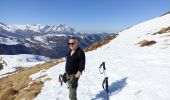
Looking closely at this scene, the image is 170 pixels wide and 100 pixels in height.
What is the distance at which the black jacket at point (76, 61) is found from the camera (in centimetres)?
1240

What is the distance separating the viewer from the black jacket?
40.7 feet

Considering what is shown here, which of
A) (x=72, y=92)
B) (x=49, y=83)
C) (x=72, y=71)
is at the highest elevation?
(x=72, y=71)

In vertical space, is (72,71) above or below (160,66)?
above

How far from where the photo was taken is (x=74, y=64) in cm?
1270

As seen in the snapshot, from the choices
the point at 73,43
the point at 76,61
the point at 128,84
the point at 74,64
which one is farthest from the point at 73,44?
the point at 128,84

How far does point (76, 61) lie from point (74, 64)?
0.17 meters

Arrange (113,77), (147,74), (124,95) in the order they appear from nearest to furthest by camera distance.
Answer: (124,95), (147,74), (113,77)

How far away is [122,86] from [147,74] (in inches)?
93.8

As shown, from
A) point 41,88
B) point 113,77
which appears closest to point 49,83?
point 41,88

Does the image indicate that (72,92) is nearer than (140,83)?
Yes

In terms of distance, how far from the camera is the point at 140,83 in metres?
15.3

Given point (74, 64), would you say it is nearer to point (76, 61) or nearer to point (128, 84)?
point (76, 61)

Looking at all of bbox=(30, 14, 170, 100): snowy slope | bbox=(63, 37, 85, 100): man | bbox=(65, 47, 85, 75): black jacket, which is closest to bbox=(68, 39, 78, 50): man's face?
bbox=(63, 37, 85, 100): man

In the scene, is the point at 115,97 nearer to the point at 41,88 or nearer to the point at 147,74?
the point at 147,74
